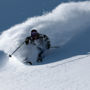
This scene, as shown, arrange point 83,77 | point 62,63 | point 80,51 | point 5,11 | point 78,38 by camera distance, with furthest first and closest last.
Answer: point 5,11 < point 78,38 < point 80,51 < point 62,63 < point 83,77

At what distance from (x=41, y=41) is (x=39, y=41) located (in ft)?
0.21

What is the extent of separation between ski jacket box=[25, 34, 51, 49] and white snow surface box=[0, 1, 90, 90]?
0.23 m

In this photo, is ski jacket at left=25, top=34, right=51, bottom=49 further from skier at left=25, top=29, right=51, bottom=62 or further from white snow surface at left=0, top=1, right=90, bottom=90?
white snow surface at left=0, top=1, right=90, bottom=90

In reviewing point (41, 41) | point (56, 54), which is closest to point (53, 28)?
point (41, 41)

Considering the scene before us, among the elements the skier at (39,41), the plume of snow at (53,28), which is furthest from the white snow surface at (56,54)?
the skier at (39,41)

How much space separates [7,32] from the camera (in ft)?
39.5

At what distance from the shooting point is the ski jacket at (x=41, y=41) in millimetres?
9688

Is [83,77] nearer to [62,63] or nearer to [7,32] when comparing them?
[62,63]

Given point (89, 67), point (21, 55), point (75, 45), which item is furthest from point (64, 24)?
point (89, 67)

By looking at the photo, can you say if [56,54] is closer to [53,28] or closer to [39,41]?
[39,41]

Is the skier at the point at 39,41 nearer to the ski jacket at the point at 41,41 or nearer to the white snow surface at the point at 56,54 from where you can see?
the ski jacket at the point at 41,41

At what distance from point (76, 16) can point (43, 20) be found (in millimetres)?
1265

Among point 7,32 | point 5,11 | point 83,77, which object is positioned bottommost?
point 83,77

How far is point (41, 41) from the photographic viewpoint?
9.84 meters
